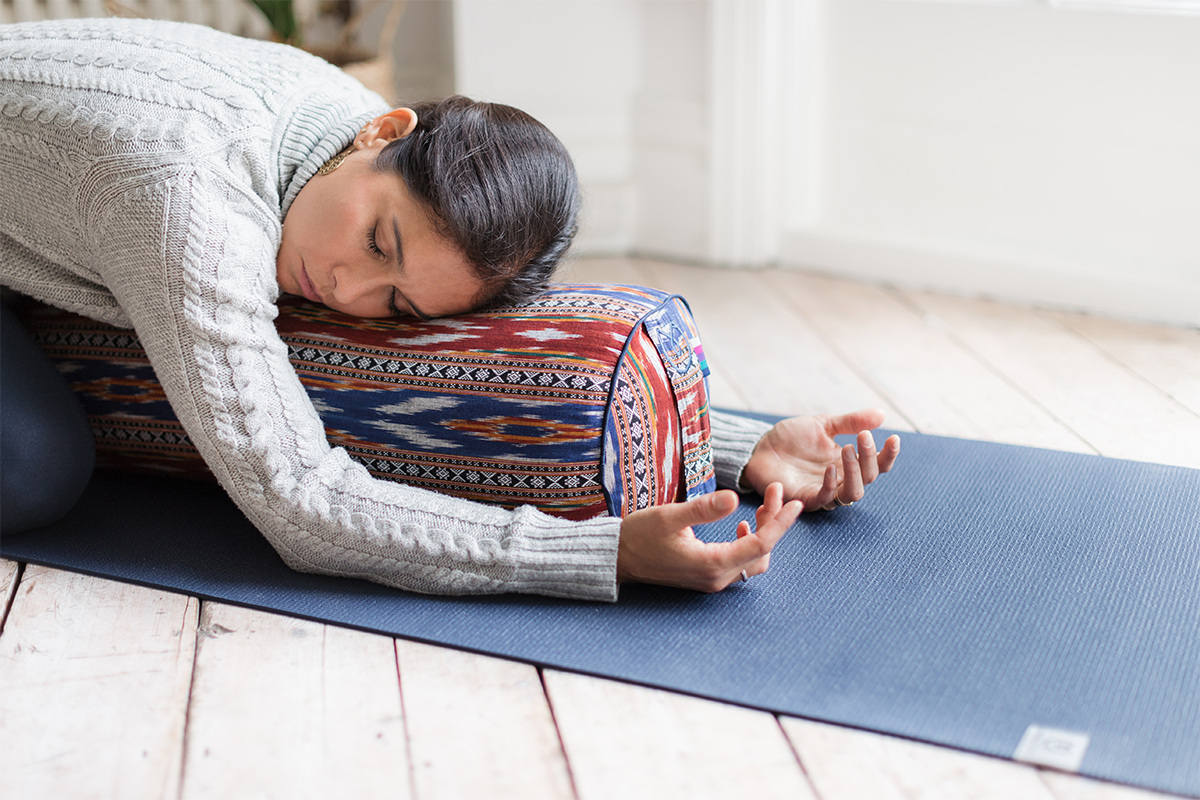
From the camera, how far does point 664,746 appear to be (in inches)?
36.0

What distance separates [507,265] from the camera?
1164 millimetres

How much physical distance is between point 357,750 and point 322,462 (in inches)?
12.3

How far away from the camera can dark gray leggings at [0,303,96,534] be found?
1.21 metres

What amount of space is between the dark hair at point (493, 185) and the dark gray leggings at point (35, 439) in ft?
1.63

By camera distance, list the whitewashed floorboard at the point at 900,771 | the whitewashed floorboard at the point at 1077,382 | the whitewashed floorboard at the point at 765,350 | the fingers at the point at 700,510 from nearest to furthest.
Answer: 1. the whitewashed floorboard at the point at 900,771
2. the fingers at the point at 700,510
3. the whitewashed floorboard at the point at 1077,382
4. the whitewashed floorboard at the point at 765,350

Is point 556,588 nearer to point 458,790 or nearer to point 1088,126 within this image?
point 458,790

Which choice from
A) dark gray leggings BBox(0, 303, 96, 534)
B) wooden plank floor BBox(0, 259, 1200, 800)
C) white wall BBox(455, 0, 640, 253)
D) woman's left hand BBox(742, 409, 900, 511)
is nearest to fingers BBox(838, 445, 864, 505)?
woman's left hand BBox(742, 409, 900, 511)

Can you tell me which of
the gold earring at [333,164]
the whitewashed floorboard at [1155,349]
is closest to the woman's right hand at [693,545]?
the gold earring at [333,164]

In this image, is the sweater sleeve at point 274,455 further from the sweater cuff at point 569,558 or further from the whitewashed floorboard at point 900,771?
the whitewashed floorboard at point 900,771

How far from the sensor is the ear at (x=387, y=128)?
3.97 feet

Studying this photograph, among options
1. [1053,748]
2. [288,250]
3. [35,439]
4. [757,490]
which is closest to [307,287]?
[288,250]

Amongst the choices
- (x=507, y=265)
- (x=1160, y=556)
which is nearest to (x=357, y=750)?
(x=507, y=265)

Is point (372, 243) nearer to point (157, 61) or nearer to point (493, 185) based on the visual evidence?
point (493, 185)

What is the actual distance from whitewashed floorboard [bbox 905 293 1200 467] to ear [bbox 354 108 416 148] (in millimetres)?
1048
